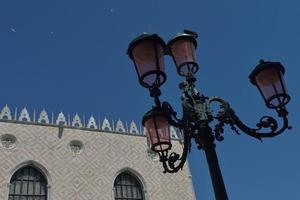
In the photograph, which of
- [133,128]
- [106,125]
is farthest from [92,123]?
[133,128]

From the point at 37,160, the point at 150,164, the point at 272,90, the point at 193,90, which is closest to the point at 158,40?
the point at 193,90

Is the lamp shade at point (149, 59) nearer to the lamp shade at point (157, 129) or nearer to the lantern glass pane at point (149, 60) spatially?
the lantern glass pane at point (149, 60)

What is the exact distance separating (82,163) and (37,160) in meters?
1.26

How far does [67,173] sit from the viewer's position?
35.8ft

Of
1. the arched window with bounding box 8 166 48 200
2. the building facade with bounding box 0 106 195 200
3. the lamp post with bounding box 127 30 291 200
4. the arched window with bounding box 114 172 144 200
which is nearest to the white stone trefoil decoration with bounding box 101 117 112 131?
the building facade with bounding box 0 106 195 200

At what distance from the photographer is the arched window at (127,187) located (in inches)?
441

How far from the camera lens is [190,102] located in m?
3.34

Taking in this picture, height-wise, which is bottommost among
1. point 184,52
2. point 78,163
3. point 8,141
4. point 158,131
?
point 158,131

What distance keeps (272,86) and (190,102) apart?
27.2 inches

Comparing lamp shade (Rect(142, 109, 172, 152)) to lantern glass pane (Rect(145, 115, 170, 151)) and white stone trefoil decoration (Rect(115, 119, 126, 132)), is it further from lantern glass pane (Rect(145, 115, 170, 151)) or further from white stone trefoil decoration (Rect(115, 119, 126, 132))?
white stone trefoil decoration (Rect(115, 119, 126, 132))

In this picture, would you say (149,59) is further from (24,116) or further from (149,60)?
(24,116)

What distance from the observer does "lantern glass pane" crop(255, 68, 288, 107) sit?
3.30 m

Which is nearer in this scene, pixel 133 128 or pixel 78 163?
pixel 78 163

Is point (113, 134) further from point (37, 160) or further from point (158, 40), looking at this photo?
point (158, 40)
